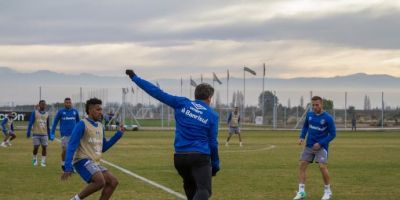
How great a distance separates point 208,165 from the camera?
353 inches

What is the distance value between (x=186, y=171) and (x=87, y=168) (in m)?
2.18

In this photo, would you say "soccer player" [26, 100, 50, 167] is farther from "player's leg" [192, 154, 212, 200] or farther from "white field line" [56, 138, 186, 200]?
"player's leg" [192, 154, 212, 200]

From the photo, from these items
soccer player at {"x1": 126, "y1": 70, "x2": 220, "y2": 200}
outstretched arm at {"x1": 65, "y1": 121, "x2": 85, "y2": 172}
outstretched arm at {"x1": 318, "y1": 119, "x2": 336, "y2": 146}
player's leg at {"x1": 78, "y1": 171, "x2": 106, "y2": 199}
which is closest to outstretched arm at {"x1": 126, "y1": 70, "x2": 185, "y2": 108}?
soccer player at {"x1": 126, "y1": 70, "x2": 220, "y2": 200}

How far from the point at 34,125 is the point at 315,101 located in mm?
11265

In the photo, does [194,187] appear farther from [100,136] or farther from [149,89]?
[100,136]

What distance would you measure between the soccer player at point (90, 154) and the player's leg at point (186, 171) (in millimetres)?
1784

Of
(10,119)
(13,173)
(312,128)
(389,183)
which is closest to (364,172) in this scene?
(389,183)

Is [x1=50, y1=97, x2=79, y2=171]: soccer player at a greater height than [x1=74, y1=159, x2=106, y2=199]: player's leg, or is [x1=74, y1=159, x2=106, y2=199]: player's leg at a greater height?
[x1=50, y1=97, x2=79, y2=171]: soccer player

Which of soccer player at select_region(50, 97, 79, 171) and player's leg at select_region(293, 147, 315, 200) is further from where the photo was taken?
soccer player at select_region(50, 97, 79, 171)

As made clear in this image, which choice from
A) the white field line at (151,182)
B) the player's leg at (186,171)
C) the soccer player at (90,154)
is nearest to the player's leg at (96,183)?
the soccer player at (90,154)

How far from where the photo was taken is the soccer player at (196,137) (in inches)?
350

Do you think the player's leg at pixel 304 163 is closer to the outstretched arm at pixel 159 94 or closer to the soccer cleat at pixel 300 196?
the soccer cleat at pixel 300 196

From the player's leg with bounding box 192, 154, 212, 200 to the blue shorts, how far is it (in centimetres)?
224

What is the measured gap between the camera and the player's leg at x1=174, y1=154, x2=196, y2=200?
8.96m
